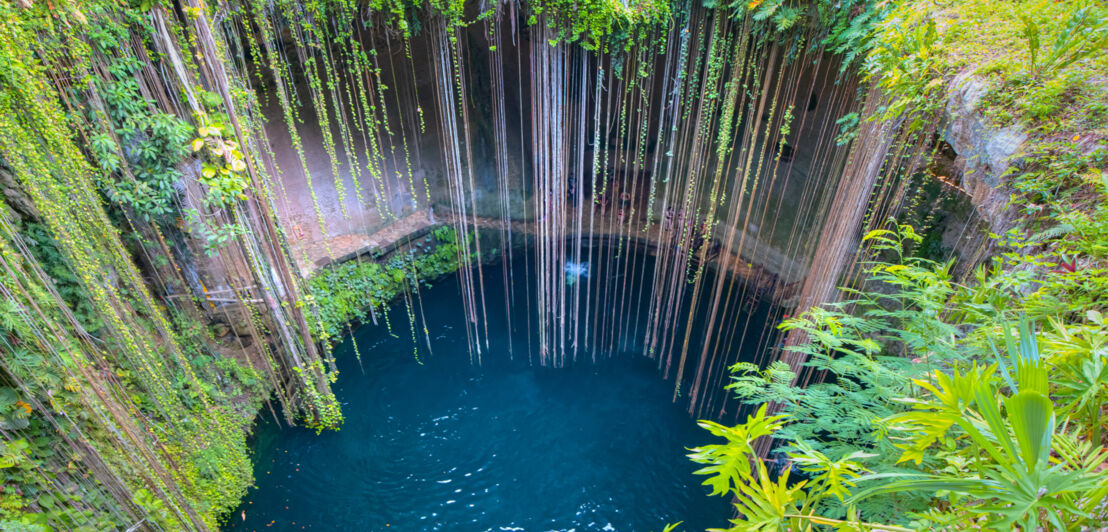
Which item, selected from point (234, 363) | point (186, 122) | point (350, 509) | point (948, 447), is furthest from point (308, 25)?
point (948, 447)

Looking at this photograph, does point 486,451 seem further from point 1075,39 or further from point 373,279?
point 1075,39

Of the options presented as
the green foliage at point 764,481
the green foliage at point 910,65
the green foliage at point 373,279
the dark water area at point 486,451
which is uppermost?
the green foliage at point 910,65

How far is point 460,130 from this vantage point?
6711 mm

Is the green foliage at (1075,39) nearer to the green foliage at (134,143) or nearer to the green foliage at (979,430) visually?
the green foliage at (979,430)

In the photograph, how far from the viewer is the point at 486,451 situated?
3990mm

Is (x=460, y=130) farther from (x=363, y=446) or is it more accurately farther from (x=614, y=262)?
(x=363, y=446)

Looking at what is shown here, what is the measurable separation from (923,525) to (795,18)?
149 inches

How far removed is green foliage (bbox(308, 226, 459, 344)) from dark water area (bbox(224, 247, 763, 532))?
382 millimetres

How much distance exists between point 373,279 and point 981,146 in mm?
5572

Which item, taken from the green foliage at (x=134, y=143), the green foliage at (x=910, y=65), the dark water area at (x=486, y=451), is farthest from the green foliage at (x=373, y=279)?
the green foliage at (x=910, y=65)

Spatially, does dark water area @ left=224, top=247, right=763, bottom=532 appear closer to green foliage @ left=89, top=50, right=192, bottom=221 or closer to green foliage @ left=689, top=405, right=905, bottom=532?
green foliage @ left=89, top=50, right=192, bottom=221

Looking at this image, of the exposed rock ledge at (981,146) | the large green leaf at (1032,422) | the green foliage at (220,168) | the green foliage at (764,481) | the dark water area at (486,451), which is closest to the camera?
the large green leaf at (1032,422)

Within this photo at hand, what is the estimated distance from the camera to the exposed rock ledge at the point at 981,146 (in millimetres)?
2033

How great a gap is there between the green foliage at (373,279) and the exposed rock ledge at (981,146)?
478 centimetres
